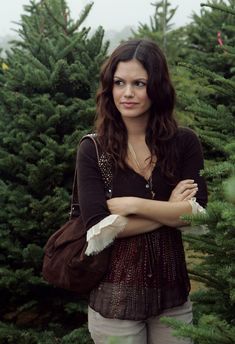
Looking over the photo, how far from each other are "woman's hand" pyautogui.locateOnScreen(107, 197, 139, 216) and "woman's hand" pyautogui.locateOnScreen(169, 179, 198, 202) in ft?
0.63

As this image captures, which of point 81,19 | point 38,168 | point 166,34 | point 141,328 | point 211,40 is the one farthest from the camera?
point 166,34

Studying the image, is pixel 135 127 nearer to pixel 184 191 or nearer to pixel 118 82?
pixel 118 82

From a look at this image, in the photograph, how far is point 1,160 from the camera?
3.72m

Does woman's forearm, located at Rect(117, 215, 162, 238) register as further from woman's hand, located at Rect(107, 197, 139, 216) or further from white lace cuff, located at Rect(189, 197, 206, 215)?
white lace cuff, located at Rect(189, 197, 206, 215)

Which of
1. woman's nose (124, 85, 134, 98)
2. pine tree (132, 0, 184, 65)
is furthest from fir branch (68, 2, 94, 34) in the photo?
pine tree (132, 0, 184, 65)

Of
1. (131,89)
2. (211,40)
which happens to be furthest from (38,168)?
(211,40)

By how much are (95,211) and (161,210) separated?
11.2 inches

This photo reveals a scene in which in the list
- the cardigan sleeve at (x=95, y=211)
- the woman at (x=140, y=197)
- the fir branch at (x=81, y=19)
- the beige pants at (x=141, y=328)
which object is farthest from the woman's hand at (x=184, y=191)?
the fir branch at (x=81, y=19)

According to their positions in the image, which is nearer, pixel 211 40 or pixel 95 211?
pixel 95 211

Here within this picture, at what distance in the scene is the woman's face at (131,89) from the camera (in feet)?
7.57

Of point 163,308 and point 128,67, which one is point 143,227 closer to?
point 163,308

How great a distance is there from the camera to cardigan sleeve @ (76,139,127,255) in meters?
2.19

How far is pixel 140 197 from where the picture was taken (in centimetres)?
232

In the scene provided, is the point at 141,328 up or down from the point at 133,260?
down
